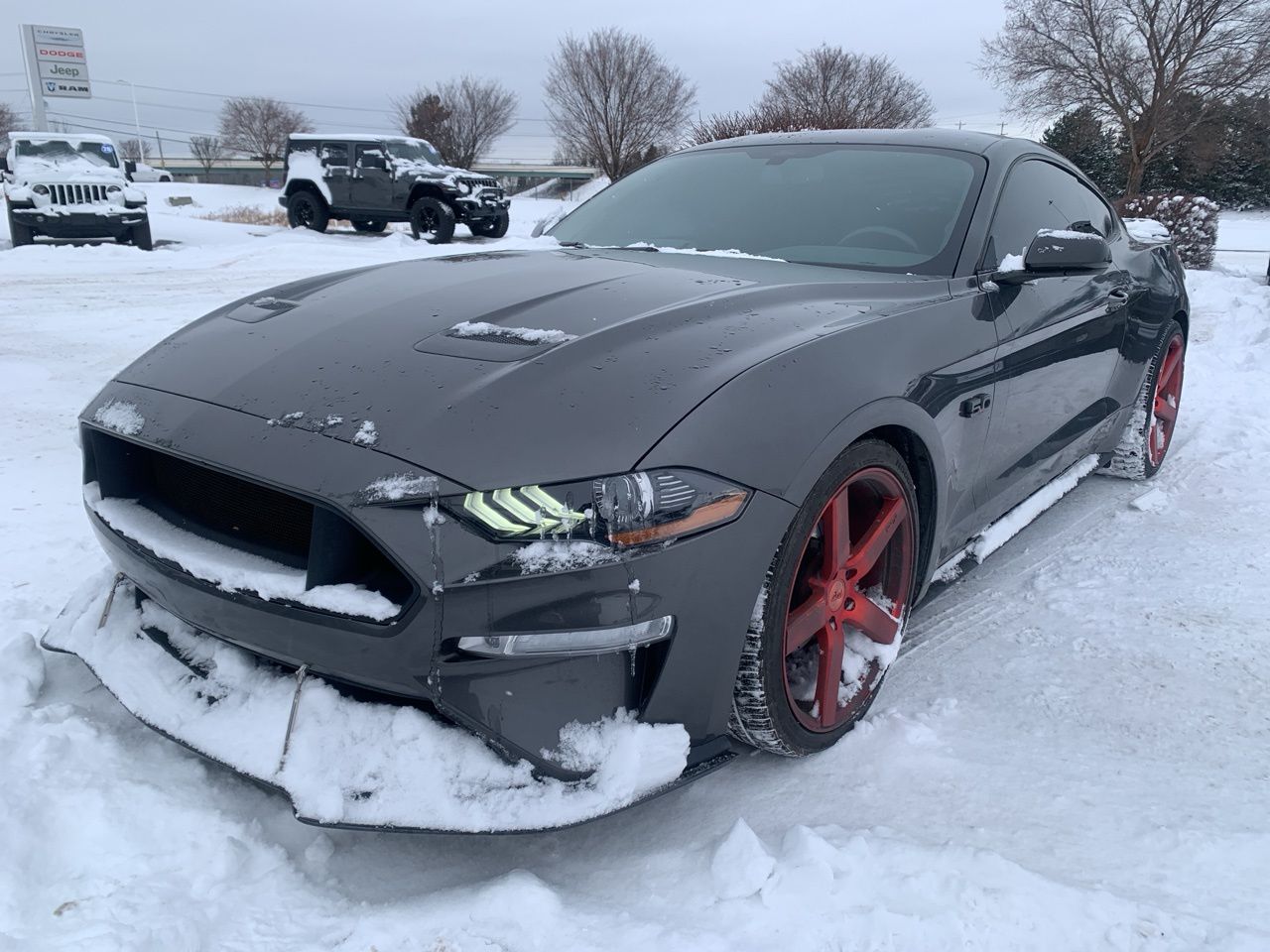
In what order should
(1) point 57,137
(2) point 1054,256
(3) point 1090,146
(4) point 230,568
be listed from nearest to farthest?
1. (4) point 230,568
2. (2) point 1054,256
3. (1) point 57,137
4. (3) point 1090,146

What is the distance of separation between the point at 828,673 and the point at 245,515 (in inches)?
51.9

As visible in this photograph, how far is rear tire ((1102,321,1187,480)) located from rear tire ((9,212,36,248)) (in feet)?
→ 45.9

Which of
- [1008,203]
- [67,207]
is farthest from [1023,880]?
[67,207]

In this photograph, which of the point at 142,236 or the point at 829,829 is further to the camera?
the point at 142,236

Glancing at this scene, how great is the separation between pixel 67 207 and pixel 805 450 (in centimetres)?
1438

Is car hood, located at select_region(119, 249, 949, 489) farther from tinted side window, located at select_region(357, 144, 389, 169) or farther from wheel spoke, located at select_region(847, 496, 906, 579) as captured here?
tinted side window, located at select_region(357, 144, 389, 169)

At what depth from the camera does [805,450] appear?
1873 mm

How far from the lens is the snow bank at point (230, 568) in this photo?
166 centimetres

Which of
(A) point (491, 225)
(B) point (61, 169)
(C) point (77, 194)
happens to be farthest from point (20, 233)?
(A) point (491, 225)

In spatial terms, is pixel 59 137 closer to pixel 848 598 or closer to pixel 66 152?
pixel 66 152

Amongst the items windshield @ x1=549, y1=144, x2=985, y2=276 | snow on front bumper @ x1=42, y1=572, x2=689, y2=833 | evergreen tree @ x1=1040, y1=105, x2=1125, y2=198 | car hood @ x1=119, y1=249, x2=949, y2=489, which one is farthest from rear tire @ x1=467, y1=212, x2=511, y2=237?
evergreen tree @ x1=1040, y1=105, x2=1125, y2=198

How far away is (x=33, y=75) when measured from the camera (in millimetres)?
23000

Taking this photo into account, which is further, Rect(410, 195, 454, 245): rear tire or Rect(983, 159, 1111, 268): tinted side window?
Rect(410, 195, 454, 245): rear tire

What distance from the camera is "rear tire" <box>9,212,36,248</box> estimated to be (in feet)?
42.2
